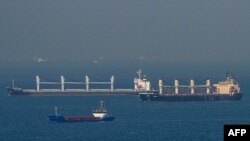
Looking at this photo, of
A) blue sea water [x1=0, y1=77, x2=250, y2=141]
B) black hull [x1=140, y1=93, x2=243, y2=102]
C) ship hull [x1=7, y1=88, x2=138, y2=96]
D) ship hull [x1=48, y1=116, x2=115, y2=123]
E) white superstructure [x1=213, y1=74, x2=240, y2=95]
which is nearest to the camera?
blue sea water [x1=0, y1=77, x2=250, y2=141]

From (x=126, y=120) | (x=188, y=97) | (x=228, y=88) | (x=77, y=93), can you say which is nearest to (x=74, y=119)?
(x=126, y=120)

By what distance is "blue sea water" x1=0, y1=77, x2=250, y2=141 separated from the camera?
69.7 m

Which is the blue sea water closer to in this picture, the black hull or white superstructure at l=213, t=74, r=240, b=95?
the black hull

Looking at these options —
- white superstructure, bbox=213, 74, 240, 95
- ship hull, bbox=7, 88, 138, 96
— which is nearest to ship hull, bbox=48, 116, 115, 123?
white superstructure, bbox=213, 74, 240, 95

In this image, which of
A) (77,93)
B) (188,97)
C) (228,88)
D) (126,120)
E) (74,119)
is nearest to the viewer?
(74,119)

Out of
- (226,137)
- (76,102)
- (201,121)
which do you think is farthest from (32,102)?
(226,137)

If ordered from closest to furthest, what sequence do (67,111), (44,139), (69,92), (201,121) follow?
(44,139)
(201,121)
(67,111)
(69,92)

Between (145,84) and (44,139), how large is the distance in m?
81.1

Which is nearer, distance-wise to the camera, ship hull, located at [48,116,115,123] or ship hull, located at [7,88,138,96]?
ship hull, located at [48,116,115,123]

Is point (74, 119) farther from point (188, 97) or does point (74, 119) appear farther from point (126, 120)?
point (188, 97)

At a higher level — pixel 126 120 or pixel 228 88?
pixel 228 88

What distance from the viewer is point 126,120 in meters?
88.4

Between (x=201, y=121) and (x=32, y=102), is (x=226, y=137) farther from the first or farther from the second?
(x=32, y=102)

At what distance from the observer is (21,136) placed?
227 ft
